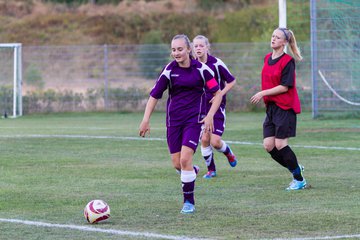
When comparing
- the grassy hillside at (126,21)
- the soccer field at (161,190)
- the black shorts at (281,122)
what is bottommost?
the soccer field at (161,190)

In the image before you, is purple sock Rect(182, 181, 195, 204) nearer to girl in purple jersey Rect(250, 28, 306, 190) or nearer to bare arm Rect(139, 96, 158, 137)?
bare arm Rect(139, 96, 158, 137)

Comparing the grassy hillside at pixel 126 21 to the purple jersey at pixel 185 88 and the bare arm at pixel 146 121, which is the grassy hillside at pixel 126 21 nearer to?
the purple jersey at pixel 185 88

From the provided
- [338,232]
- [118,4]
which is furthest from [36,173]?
[118,4]

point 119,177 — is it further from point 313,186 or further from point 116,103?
point 116,103

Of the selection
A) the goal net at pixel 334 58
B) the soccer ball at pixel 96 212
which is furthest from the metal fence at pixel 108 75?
the soccer ball at pixel 96 212

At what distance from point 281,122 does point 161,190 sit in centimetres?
164

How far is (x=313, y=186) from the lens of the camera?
10.7m

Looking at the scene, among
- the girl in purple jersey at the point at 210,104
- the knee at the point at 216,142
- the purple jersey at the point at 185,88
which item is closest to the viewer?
the purple jersey at the point at 185,88

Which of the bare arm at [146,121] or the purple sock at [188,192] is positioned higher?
the bare arm at [146,121]

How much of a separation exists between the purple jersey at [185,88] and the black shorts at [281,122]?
58.0 inches

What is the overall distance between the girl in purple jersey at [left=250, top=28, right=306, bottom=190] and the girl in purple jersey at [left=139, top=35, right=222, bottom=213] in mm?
1328

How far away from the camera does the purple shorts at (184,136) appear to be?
352 inches

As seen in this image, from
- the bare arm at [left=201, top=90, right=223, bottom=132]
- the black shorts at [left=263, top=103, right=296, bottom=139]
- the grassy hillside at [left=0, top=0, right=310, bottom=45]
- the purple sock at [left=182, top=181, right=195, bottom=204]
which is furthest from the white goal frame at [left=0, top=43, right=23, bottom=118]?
the purple sock at [left=182, top=181, right=195, bottom=204]

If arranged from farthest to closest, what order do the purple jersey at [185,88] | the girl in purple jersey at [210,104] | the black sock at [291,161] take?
the girl in purple jersey at [210,104] → the black sock at [291,161] → the purple jersey at [185,88]
